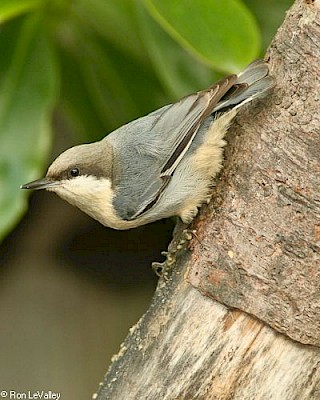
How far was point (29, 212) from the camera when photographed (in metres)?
2.90

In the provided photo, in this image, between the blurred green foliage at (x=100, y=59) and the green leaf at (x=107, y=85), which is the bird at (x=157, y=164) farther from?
the green leaf at (x=107, y=85)

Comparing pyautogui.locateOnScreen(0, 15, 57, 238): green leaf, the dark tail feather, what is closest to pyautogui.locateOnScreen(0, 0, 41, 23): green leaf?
pyautogui.locateOnScreen(0, 15, 57, 238): green leaf

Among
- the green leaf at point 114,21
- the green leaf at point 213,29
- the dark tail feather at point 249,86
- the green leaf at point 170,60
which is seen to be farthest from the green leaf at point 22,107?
the dark tail feather at point 249,86

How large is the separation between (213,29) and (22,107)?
2.01 ft

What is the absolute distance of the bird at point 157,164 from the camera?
1.72m

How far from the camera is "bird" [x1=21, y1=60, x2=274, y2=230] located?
5.65 ft

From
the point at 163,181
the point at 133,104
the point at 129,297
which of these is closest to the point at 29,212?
the point at 129,297

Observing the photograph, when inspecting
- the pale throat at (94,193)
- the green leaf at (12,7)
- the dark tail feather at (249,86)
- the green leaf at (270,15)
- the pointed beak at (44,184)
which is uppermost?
the green leaf at (270,15)

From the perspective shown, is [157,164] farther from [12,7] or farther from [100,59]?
[100,59]

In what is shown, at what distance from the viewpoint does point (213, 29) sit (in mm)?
1860

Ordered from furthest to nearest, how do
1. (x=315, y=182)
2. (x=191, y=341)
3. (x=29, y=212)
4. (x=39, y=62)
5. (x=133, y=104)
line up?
(x=29, y=212)
(x=133, y=104)
(x=39, y=62)
(x=191, y=341)
(x=315, y=182)

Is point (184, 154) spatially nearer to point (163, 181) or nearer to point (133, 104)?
point (163, 181)

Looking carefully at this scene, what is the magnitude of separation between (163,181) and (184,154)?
0.26 feet

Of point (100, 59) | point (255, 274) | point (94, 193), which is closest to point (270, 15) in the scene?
point (100, 59)
